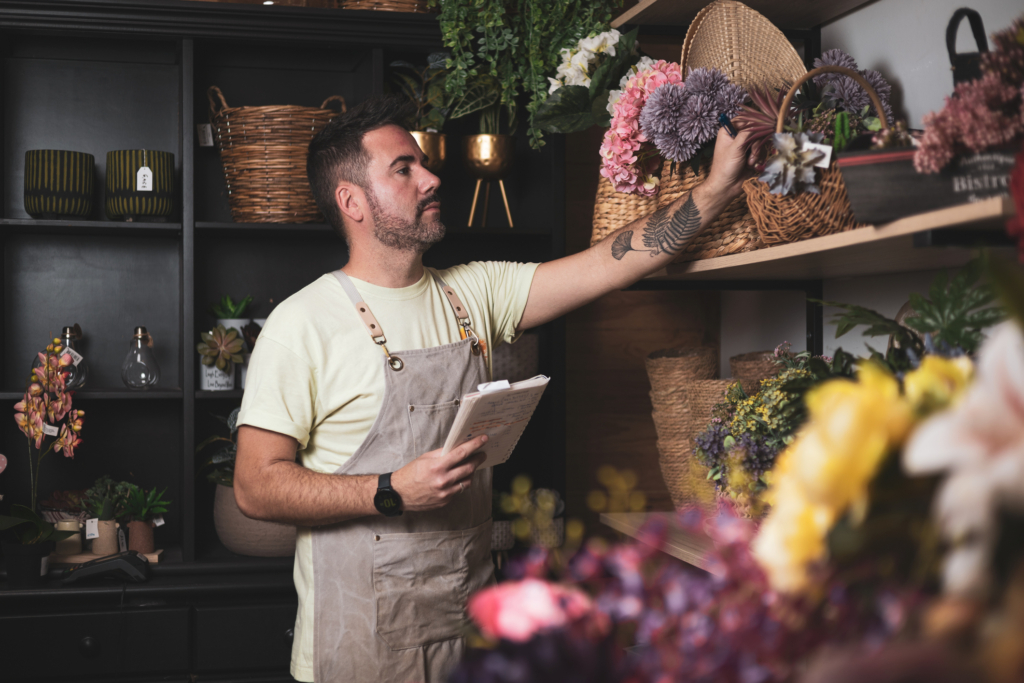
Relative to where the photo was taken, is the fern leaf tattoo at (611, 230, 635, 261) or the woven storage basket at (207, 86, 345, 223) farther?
the woven storage basket at (207, 86, 345, 223)

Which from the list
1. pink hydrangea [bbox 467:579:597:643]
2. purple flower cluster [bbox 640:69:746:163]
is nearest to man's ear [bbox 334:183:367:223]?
purple flower cluster [bbox 640:69:746:163]

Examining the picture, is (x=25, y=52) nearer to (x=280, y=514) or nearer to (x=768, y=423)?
(x=280, y=514)

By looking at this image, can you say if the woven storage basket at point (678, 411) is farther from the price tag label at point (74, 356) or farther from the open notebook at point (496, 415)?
the price tag label at point (74, 356)

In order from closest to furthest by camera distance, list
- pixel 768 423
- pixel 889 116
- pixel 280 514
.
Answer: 1. pixel 889 116
2. pixel 768 423
3. pixel 280 514

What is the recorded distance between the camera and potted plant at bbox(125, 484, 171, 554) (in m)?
2.22

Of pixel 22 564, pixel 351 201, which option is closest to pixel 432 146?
pixel 351 201

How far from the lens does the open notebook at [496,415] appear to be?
54.8 inches

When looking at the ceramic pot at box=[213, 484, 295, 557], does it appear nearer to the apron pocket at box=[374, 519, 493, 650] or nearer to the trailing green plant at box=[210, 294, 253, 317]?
the trailing green plant at box=[210, 294, 253, 317]

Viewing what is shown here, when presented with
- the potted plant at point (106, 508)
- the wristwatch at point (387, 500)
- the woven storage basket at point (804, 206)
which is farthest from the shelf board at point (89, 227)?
the woven storage basket at point (804, 206)

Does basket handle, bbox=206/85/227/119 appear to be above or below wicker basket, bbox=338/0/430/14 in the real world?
below

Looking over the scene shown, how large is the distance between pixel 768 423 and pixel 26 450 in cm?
210

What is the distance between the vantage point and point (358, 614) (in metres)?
1.66

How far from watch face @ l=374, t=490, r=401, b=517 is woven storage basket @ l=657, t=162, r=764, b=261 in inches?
29.3

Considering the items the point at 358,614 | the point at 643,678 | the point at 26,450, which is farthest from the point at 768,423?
the point at 26,450
